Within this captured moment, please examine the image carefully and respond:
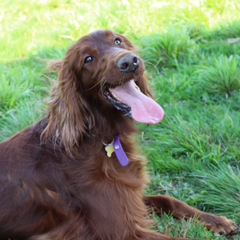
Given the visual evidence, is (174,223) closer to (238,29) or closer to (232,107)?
(232,107)

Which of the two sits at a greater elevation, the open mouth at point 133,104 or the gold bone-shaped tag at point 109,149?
the open mouth at point 133,104

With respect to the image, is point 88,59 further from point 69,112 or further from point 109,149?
point 109,149

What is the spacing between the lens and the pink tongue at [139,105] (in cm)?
231

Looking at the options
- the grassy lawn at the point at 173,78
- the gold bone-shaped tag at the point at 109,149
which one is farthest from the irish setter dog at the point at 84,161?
the grassy lawn at the point at 173,78

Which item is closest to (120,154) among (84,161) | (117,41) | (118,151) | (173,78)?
(118,151)

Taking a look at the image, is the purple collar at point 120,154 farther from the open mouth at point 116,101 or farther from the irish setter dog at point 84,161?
the open mouth at point 116,101

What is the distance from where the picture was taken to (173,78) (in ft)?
13.5

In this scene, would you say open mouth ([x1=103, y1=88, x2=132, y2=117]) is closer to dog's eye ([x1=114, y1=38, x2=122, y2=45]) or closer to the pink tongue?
the pink tongue

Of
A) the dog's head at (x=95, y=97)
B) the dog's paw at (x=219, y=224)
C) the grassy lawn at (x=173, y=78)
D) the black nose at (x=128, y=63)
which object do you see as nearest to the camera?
the black nose at (x=128, y=63)

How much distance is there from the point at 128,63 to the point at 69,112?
535 mm

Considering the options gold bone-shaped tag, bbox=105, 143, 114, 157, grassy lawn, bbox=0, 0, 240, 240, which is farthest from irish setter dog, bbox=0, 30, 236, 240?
grassy lawn, bbox=0, 0, 240, 240

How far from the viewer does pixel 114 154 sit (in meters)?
2.43

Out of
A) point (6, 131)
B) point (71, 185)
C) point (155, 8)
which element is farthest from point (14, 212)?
point (155, 8)

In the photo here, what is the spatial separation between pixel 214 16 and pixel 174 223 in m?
A: 3.75
